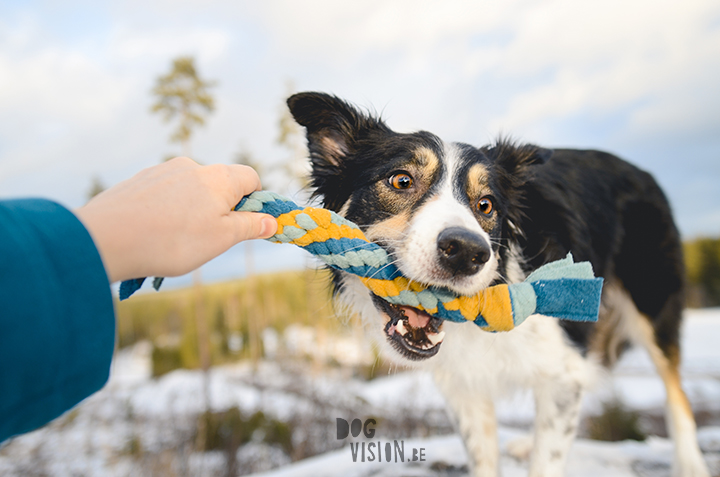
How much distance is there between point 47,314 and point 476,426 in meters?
2.86

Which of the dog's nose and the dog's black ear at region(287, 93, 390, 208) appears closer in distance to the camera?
the dog's nose

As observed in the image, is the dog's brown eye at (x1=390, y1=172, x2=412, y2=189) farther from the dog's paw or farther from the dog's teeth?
the dog's paw

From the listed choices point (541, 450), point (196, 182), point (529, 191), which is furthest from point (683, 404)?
point (196, 182)

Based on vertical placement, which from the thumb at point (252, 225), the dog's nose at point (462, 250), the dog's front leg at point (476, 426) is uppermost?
the thumb at point (252, 225)

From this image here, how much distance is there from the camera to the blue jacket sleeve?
0.86 metres

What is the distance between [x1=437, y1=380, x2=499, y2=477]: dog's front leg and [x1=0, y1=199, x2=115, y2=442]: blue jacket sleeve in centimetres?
256

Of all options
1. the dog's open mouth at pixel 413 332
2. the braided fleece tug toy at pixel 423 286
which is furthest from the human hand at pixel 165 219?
the dog's open mouth at pixel 413 332

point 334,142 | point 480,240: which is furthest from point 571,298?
point 334,142

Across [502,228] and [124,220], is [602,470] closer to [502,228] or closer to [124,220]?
[502,228]

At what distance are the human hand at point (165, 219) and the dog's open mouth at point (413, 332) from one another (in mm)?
1065

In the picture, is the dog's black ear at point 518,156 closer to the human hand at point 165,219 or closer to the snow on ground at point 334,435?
the snow on ground at point 334,435

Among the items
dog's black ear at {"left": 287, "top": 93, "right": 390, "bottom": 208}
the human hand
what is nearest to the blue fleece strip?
the human hand

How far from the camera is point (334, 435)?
7777 millimetres

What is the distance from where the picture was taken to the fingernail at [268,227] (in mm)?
1561
